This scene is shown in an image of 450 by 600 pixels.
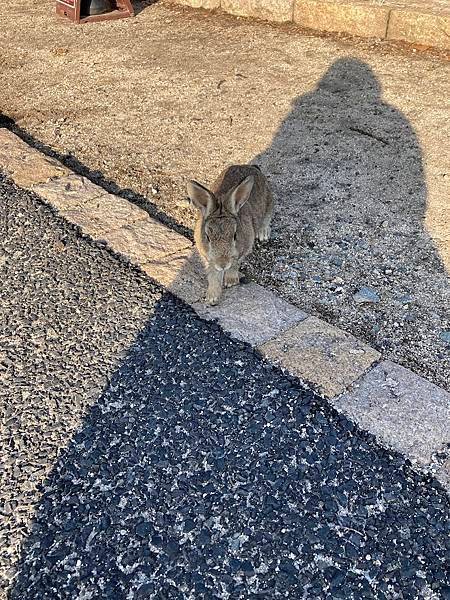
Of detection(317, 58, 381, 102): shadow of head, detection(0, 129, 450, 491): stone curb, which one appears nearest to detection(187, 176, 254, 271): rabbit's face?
detection(0, 129, 450, 491): stone curb

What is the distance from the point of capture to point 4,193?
4.52 meters

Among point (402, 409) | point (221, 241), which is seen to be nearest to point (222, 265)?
point (221, 241)

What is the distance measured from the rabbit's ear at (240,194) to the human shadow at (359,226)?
503 mm

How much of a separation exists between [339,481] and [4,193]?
3.09 meters

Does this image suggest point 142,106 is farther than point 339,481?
Yes

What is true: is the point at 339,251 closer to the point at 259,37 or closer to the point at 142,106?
the point at 142,106

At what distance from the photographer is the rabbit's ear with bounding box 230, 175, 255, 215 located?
3443mm

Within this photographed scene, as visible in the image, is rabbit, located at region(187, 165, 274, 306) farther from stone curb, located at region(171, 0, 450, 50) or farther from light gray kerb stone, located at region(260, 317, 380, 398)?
stone curb, located at region(171, 0, 450, 50)

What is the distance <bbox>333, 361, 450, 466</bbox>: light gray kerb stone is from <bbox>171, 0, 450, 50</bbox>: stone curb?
5.21 meters

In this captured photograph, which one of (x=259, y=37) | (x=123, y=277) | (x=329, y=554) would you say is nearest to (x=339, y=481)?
(x=329, y=554)

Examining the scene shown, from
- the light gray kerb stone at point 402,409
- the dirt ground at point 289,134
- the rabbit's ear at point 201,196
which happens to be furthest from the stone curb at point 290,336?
the rabbit's ear at point 201,196

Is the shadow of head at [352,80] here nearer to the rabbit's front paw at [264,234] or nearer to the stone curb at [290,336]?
the rabbit's front paw at [264,234]

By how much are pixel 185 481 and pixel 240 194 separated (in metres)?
1.58

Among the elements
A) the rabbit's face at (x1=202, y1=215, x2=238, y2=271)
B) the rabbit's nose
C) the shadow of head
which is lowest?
the shadow of head
